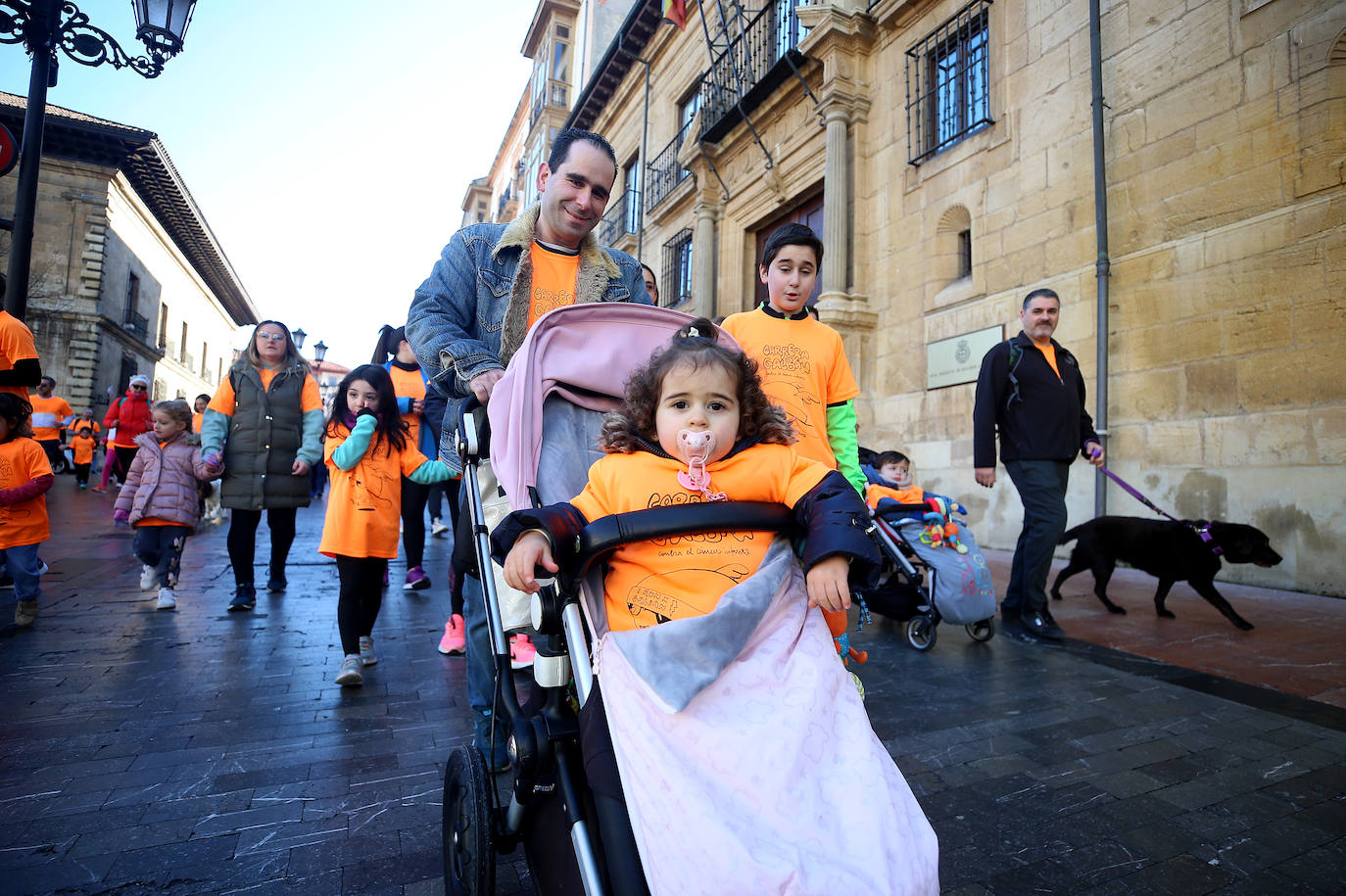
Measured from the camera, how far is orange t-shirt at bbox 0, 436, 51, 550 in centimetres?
406

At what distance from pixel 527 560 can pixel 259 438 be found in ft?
14.3

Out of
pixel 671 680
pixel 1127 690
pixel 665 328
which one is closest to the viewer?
pixel 671 680

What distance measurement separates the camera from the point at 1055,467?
4.38 meters

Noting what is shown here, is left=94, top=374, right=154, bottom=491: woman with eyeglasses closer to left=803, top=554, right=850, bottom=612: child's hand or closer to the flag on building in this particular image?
the flag on building

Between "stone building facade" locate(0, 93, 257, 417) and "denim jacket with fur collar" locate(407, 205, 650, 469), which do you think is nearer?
"denim jacket with fur collar" locate(407, 205, 650, 469)

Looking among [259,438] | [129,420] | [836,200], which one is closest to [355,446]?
[259,438]

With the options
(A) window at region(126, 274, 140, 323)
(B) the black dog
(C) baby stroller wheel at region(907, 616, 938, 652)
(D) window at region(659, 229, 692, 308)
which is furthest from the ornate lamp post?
(A) window at region(126, 274, 140, 323)

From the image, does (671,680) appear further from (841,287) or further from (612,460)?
→ (841,287)

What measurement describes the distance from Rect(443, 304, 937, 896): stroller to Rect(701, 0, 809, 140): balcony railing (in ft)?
36.1

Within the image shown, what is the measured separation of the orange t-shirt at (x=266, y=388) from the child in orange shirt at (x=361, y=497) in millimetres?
1218

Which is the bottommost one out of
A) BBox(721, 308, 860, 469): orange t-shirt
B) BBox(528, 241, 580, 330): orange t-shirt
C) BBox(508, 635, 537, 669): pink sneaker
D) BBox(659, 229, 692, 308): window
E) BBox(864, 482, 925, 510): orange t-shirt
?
BBox(508, 635, 537, 669): pink sneaker

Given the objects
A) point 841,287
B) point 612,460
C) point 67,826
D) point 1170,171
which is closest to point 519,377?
point 612,460

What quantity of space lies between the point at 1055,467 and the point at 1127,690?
1.58 metres

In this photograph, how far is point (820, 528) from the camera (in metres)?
1.39
